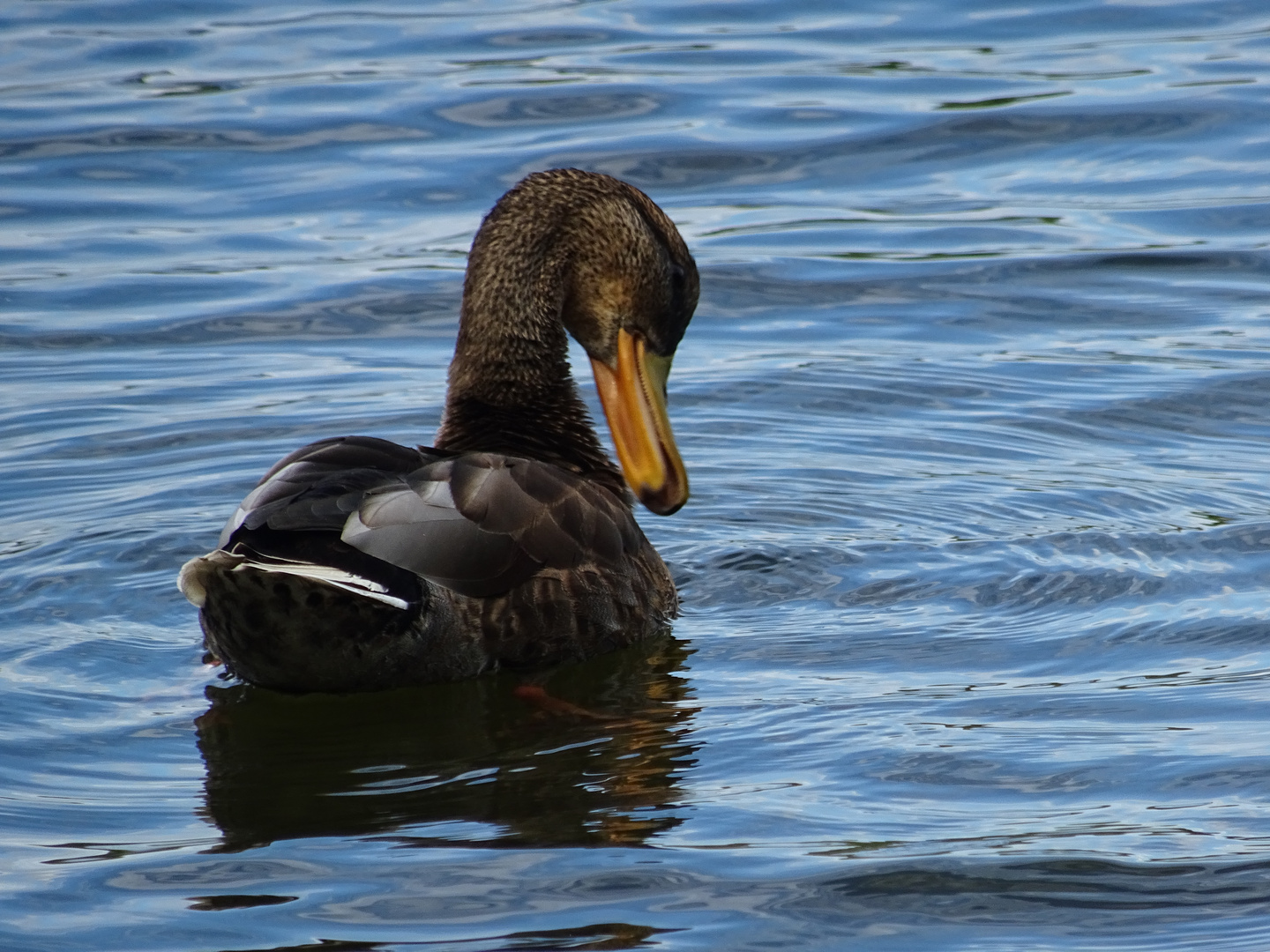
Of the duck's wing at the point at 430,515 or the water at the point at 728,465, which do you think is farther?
the duck's wing at the point at 430,515

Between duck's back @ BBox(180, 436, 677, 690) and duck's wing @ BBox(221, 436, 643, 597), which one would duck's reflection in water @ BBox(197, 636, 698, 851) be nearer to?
duck's back @ BBox(180, 436, 677, 690)

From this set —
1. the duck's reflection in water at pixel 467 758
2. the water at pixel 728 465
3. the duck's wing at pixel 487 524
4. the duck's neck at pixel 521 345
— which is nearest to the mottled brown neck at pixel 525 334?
the duck's neck at pixel 521 345

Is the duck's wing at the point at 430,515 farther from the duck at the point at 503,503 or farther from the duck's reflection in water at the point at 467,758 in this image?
the duck's reflection in water at the point at 467,758

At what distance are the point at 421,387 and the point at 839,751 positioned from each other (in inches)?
186

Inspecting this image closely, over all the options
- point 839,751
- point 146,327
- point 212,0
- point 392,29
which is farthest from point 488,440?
point 212,0

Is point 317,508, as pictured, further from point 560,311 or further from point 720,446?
point 720,446

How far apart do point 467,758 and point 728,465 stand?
3177 mm

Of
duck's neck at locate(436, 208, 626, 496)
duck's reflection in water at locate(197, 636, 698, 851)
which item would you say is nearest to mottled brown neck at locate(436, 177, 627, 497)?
duck's neck at locate(436, 208, 626, 496)

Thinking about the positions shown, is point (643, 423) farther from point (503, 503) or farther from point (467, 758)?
point (467, 758)

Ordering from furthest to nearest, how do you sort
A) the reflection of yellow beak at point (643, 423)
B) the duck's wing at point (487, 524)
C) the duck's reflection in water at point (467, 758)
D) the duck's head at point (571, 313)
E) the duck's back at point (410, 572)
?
the duck's head at point (571, 313)
the reflection of yellow beak at point (643, 423)
the duck's wing at point (487, 524)
the duck's back at point (410, 572)
the duck's reflection in water at point (467, 758)

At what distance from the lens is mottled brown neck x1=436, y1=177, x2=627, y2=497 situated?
7.10 meters

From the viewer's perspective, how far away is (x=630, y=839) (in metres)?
4.89

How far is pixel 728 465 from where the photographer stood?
855 centimetres

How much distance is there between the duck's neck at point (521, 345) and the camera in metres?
7.09
